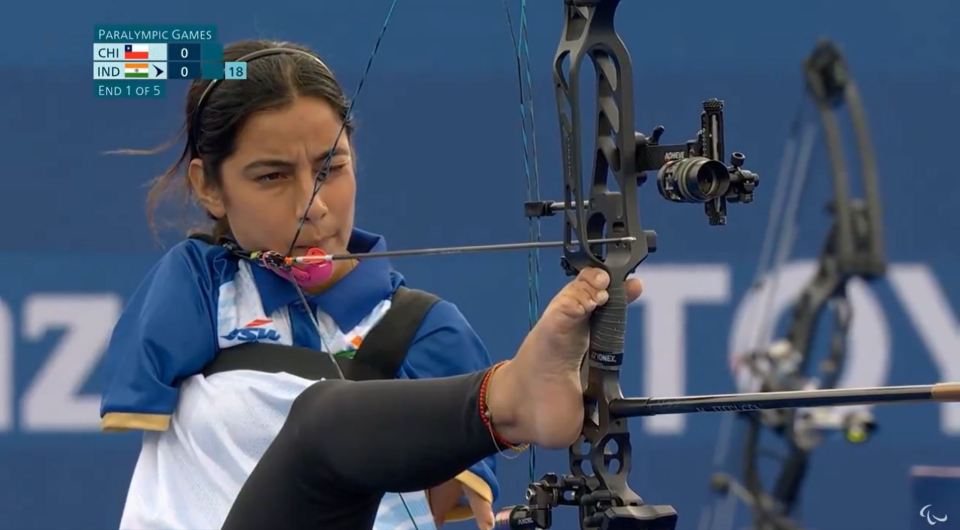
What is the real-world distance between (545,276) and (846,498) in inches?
21.9

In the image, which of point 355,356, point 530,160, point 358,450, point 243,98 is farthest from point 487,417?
point 530,160

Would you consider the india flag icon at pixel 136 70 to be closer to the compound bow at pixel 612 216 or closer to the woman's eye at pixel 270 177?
the woman's eye at pixel 270 177

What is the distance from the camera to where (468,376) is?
1.41 metres

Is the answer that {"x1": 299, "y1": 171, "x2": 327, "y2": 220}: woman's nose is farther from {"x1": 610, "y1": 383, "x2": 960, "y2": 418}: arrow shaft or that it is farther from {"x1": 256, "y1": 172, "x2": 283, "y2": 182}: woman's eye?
{"x1": 610, "y1": 383, "x2": 960, "y2": 418}: arrow shaft

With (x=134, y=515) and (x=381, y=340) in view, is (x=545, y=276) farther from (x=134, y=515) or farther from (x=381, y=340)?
(x=134, y=515)

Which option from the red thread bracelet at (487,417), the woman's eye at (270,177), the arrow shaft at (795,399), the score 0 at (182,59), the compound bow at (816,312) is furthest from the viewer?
the compound bow at (816,312)

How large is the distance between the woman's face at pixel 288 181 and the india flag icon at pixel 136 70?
0.88 meters

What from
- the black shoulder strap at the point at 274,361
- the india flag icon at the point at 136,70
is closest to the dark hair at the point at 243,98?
the black shoulder strap at the point at 274,361

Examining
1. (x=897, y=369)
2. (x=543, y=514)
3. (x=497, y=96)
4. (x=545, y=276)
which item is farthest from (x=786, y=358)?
Result: (x=543, y=514)

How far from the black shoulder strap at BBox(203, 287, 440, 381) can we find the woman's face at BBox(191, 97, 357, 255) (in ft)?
0.30

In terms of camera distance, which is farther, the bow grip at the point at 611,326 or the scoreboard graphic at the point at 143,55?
the scoreboard graphic at the point at 143,55

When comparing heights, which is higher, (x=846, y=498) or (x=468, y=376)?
(x=468, y=376)

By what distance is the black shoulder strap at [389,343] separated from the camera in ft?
5.65

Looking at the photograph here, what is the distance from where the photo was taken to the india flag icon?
8.52 ft
